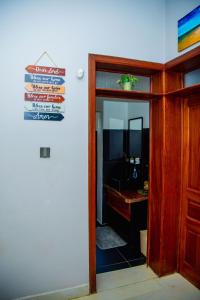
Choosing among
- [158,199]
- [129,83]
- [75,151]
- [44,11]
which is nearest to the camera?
[44,11]

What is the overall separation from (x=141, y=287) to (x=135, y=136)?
2.63 m

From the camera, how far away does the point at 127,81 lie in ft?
8.07

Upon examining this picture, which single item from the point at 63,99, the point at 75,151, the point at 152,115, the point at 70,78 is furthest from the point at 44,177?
the point at 152,115

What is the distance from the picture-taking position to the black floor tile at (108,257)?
2.96 meters

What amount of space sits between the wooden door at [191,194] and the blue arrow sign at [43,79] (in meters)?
1.40

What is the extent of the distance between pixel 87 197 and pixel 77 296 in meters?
1.01

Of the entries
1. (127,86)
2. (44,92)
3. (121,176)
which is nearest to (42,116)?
(44,92)

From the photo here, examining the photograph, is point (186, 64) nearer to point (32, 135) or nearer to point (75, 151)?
point (75, 151)

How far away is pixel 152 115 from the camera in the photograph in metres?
2.69

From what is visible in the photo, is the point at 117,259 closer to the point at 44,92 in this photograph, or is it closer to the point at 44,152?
the point at 44,152

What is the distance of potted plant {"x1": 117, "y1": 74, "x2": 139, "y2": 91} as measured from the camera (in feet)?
8.08

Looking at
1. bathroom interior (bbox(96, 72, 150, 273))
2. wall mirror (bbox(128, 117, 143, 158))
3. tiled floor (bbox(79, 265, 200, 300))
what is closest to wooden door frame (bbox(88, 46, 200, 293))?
tiled floor (bbox(79, 265, 200, 300))

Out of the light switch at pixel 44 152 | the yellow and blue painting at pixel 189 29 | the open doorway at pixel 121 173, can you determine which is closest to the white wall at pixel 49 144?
the light switch at pixel 44 152

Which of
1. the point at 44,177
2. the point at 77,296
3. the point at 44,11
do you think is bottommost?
the point at 77,296
